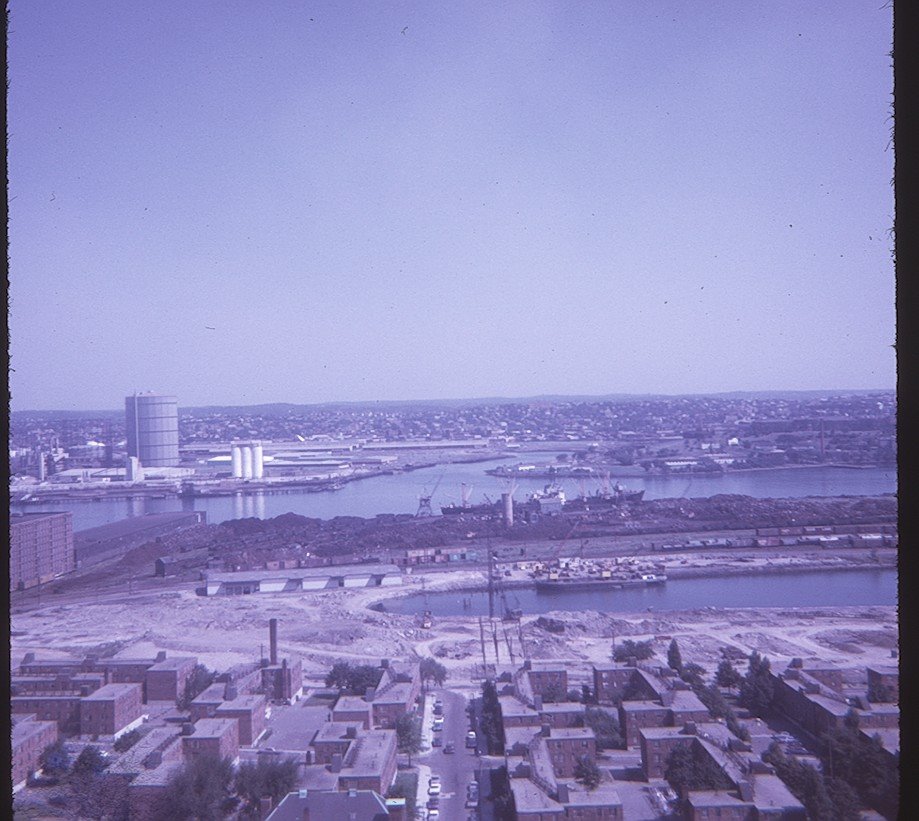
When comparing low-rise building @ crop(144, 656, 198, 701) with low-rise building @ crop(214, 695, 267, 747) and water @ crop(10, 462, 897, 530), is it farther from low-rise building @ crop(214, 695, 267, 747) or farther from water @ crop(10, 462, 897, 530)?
water @ crop(10, 462, 897, 530)

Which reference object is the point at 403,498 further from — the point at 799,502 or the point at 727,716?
the point at 727,716

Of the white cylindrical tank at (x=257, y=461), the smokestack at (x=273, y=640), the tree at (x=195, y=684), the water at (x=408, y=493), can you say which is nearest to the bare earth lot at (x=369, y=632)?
the smokestack at (x=273, y=640)

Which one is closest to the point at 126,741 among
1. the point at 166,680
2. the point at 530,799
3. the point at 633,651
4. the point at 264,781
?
the point at 166,680

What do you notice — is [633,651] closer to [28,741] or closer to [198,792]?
[198,792]

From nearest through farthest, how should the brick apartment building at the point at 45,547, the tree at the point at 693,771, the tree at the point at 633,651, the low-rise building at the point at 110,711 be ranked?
the tree at the point at 693,771 → the low-rise building at the point at 110,711 → the tree at the point at 633,651 → the brick apartment building at the point at 45,547

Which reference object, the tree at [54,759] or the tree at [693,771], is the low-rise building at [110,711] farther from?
the tree at [693,771]

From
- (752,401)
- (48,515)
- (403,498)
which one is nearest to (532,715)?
(48,515)
